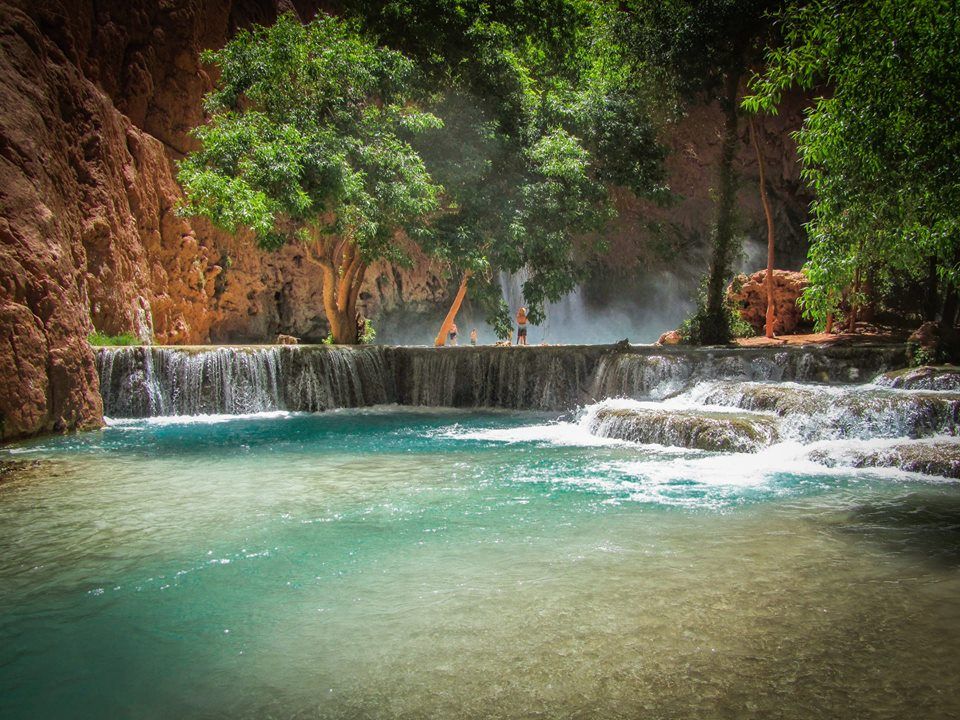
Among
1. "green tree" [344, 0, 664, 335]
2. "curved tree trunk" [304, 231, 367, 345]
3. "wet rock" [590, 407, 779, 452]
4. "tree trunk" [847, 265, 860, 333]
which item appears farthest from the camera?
"curved tree trunk" [304, 231, 367, 345]

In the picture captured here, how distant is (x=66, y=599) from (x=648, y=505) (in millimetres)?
4256

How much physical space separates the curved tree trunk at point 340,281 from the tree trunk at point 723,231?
887 cm

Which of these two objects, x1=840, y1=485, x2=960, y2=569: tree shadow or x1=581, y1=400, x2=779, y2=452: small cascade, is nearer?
x1=840, y1=485, x2=960, y2=569: tree shadow

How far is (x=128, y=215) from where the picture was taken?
51.4 ft

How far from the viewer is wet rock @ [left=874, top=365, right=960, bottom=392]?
9781mm

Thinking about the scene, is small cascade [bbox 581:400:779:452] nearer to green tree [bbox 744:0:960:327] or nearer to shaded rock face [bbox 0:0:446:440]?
green tree [bbox 744:0:960:327]

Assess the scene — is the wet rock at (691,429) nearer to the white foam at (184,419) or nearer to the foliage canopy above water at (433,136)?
the white foam at (184,419)

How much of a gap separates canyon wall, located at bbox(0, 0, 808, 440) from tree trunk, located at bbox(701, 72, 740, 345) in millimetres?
1434

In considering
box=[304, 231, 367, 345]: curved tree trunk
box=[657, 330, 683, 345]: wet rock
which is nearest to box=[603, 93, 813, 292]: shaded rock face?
box=[657, 330, 683, 345]: wet rock

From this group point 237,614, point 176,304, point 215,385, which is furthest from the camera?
point 176,304

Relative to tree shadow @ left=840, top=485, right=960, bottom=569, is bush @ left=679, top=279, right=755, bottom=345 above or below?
above

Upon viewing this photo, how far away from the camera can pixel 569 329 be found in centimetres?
3169

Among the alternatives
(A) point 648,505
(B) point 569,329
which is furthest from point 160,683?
(B) point 569,329

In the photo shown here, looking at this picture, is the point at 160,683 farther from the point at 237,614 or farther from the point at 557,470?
the point at 557,470
